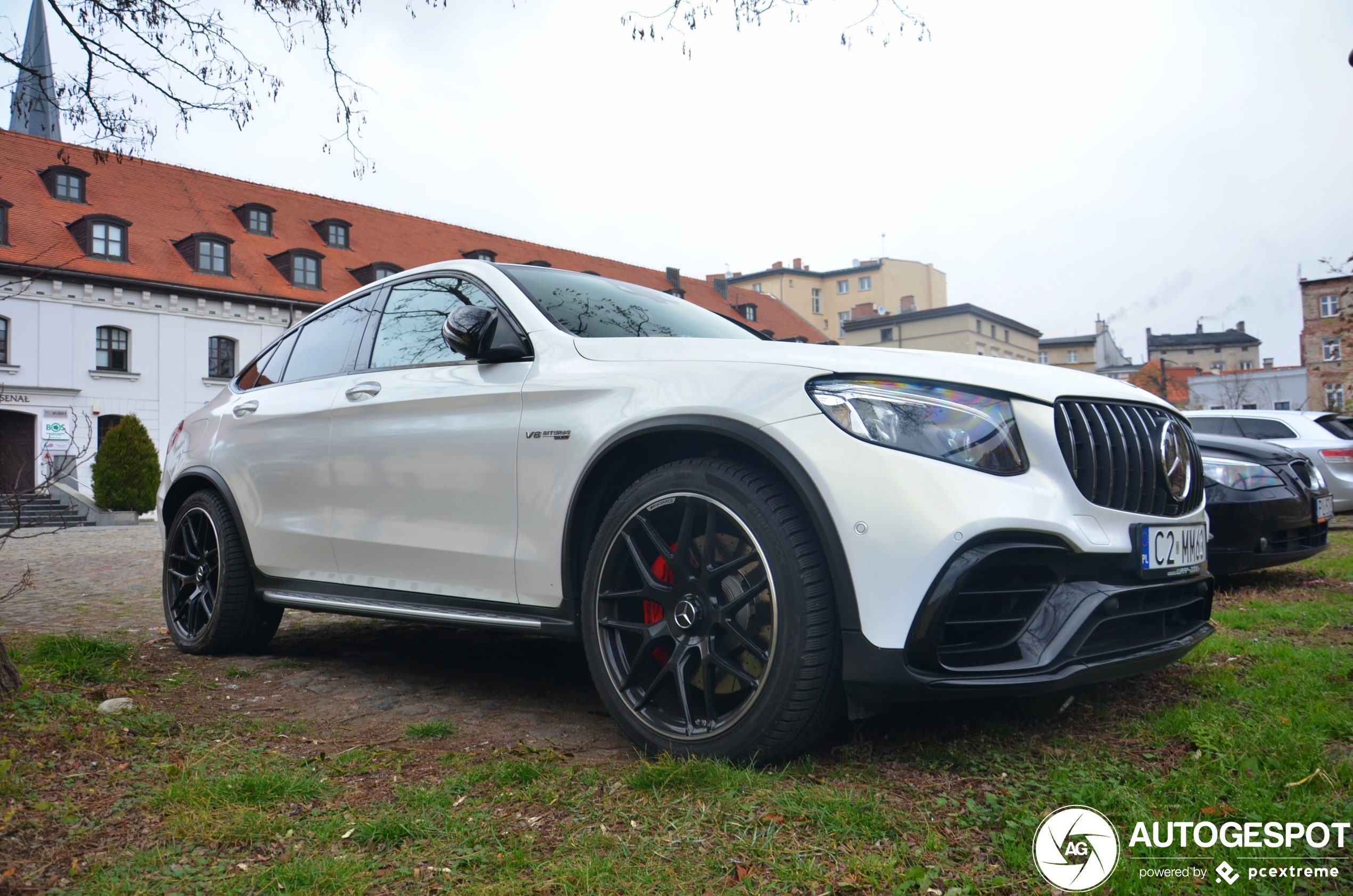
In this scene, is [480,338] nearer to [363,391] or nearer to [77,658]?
[363,391]

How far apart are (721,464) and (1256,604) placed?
414 cm

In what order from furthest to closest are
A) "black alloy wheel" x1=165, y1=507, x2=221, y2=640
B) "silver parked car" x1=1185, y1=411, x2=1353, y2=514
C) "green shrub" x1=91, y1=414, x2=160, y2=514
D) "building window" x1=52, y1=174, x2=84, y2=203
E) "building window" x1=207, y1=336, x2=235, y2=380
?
"building window" x1=207, y1=336, x2=235, y2=380, "building window" x1=52, y1=174, x2=84, y2=203, "green shrub" x1=91, y1=414, x2=160, y2=514, "silver parked car" x1=1185, y1=411, x2=1353, y2=514, "black alloy wheel" x1=165, y1=507, x2=221, y2=640

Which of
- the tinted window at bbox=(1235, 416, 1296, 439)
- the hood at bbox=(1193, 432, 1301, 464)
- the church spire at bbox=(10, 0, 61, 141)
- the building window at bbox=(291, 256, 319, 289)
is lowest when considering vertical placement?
the hood at bbox=(1193, 432, 1301, 464)

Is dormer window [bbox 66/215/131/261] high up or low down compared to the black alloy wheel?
up

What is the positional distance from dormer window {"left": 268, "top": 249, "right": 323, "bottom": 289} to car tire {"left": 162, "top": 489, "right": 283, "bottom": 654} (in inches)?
1193

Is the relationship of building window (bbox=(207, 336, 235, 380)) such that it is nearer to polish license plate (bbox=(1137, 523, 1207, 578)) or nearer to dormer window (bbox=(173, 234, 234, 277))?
dormer window (bbox=(173, 234, 234, 277))

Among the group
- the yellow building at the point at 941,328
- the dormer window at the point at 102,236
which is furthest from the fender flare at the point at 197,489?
the yellow building at the point at 941,328

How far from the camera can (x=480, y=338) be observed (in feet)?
11.7

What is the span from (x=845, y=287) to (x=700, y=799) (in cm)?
7704

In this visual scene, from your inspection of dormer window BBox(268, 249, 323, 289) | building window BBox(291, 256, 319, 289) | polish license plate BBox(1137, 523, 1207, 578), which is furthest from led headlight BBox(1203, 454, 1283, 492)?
building window BBox(291, 256, 319, 289)

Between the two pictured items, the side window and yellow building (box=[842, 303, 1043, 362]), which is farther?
yellow building (box=[842, 303, 1043, 362])

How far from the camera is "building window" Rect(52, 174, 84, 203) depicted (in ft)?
98.6

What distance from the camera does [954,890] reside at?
6.57ft

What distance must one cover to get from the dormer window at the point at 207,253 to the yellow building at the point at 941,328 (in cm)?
4082
